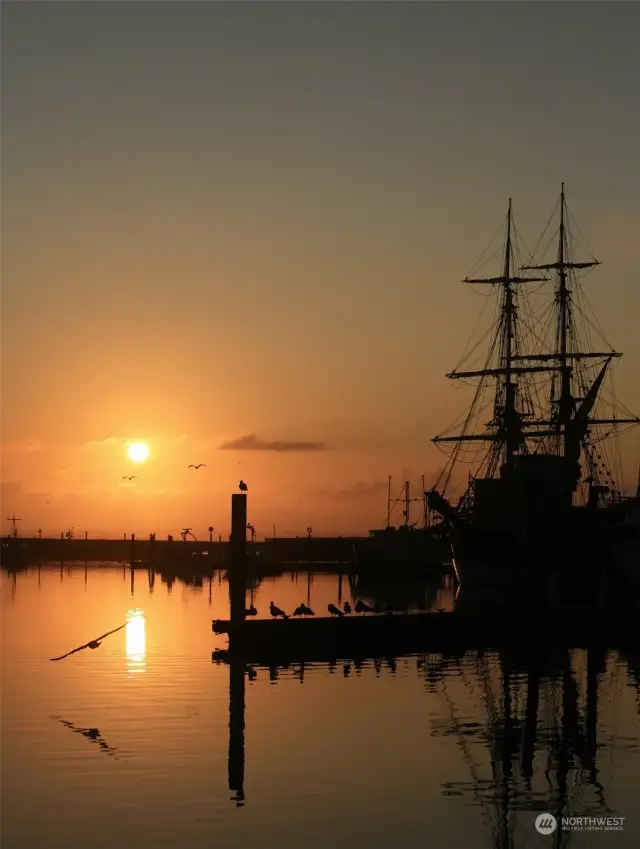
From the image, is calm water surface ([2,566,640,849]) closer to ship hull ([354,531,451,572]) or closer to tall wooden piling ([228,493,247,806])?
tall wooden piling ([228,493,247,806])

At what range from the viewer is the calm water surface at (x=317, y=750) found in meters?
31.0

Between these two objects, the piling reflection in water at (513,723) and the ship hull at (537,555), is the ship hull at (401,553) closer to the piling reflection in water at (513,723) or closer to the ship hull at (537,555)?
the ship hull at (537,555)

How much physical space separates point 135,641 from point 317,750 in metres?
31.8

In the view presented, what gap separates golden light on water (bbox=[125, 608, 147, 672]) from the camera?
59.8 m

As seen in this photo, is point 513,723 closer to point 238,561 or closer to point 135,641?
point 238,561

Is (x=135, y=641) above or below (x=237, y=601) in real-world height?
below

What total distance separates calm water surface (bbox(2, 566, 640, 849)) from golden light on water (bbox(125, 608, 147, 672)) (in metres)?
0.39

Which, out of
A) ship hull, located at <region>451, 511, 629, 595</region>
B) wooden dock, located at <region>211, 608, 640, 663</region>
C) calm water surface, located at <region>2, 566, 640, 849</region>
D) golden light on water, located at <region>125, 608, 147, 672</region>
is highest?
ship hull, located at <region>451, 511, 629, 595</region>

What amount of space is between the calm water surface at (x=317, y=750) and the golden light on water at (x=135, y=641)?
0.39 metres

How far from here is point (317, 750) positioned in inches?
1565

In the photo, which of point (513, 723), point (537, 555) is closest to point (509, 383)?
point (537, 555)

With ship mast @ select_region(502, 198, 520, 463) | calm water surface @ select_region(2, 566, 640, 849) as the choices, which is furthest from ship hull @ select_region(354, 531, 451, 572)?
calm water surface @ select_region(2, 566, 640, 849)

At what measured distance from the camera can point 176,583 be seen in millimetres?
146125

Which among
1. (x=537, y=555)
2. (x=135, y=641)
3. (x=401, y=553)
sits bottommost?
(x=135, y=641)
